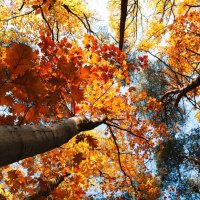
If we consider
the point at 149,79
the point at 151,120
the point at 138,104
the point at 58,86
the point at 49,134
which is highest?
the point at 149,79

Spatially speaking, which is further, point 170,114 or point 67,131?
point 170,114

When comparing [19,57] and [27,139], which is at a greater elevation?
[19,57]

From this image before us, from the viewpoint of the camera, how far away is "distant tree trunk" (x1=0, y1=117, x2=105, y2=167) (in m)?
1.37

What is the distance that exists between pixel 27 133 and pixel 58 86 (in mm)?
1361

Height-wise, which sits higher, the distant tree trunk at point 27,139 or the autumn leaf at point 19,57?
the autumn leaf at point 19,57

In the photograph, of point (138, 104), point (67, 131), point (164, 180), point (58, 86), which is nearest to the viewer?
point (67, 131)

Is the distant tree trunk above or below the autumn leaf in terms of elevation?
below

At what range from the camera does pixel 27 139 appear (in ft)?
5.20

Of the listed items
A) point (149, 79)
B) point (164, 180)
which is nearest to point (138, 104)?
point (149, 79)

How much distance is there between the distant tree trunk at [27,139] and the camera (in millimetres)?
1375

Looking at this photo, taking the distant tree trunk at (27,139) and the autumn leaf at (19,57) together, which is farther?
the autumn leaf at (19,57)

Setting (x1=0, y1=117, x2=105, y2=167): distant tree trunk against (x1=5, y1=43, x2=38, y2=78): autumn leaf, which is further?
(x1=5, y1=43, x2=38, y2=78): autumn leaf

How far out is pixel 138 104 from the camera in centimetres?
1555

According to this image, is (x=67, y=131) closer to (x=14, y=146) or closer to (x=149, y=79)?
(x=14, y=146)
